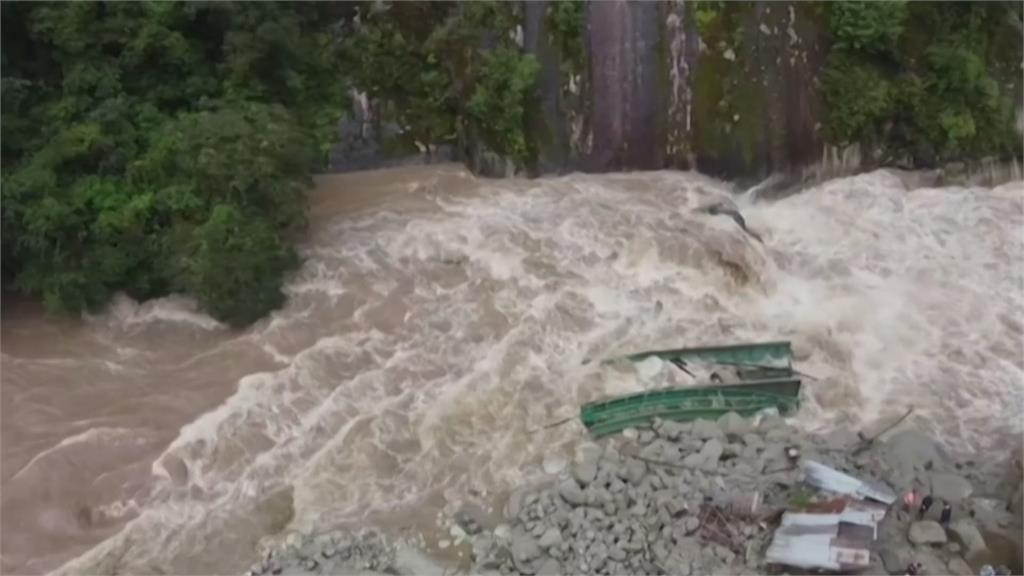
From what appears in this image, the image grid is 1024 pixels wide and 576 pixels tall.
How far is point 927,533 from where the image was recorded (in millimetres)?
8227

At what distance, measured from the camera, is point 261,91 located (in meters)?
12.6

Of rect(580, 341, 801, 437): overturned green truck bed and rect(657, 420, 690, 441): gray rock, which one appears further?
rect(580, 341, 801, 437): overturned green truck bed

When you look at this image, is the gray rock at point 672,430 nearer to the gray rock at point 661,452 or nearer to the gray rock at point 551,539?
the gray rock at point 661,452

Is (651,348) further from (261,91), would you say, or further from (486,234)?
(261,91)

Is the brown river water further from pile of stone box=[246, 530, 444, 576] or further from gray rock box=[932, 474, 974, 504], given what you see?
gray rock box=[932, 474, 974, 504]

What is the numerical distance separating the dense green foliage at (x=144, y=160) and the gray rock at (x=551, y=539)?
4.45 metres

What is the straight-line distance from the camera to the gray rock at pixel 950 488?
8.59 m

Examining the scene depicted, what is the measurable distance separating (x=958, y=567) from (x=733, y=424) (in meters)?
2.32

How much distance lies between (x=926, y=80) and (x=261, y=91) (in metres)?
8.97

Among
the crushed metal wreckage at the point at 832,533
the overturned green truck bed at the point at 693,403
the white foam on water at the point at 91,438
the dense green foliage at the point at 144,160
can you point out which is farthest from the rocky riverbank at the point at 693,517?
the dense green foliage at the point at 144,160

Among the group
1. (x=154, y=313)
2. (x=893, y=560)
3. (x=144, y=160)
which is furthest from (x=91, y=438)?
(x=893, y=560)

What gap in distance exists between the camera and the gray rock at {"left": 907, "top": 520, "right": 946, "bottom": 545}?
8.20 metres

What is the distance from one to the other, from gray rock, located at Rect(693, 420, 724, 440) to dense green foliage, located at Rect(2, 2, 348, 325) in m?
4.89

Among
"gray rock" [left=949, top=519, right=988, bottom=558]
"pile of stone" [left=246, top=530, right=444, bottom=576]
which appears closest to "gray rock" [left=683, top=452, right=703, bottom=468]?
"gray rock" [left=949, top=519, right=988, bottom=558]
